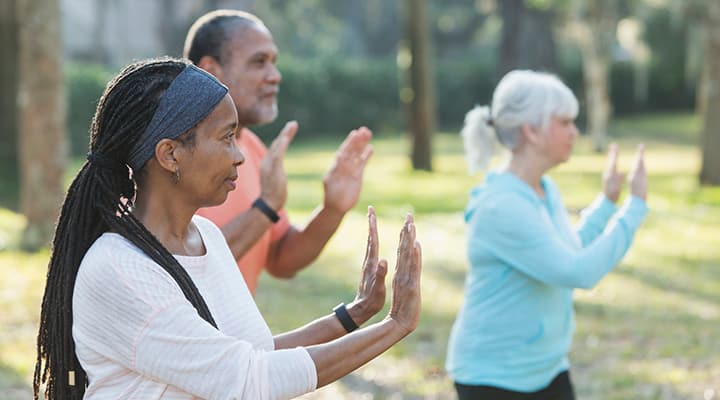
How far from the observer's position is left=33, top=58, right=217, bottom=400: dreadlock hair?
2.51 meters

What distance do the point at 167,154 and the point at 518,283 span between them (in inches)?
81.2

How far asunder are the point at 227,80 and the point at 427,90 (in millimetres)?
16460

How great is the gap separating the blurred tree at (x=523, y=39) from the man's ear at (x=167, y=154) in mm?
34420

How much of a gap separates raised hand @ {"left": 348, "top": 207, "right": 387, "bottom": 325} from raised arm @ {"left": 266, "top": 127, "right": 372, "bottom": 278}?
1198 mm

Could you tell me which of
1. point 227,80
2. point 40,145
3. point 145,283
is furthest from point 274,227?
point 40,145

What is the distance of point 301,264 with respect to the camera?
4379 millimetres

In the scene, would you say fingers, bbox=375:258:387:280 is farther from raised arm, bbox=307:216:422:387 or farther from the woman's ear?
the woman's ear

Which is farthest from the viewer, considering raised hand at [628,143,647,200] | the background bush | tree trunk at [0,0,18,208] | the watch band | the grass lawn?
the background bush

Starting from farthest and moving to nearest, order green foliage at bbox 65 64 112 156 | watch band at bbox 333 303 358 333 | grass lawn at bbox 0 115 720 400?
1. green foliage at bbox 65 64 112 156
2. grass lawn at bbox 0 115 720 400
3. watch band at bbox 333 303 358 333

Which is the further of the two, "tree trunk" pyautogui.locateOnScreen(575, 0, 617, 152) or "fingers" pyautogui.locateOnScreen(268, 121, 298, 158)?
"tree trunk" pyautogui.locateOnScreen(575, 0, 617, 152)

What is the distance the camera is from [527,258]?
4.18 metres

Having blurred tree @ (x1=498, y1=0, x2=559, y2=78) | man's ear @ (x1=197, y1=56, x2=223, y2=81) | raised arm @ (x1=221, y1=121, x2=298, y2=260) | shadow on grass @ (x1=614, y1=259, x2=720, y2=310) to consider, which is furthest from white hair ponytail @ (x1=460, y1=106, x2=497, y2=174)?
blurred tree @ (x1=498, y1=0, x2=559, y2=78)

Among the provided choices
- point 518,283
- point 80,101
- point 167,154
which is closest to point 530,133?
point 518,283

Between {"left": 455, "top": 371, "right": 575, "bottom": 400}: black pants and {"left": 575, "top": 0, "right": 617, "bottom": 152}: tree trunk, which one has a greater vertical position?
{"left": 455, "top": 371, "right": 575, "bottom": 400}: black pants
